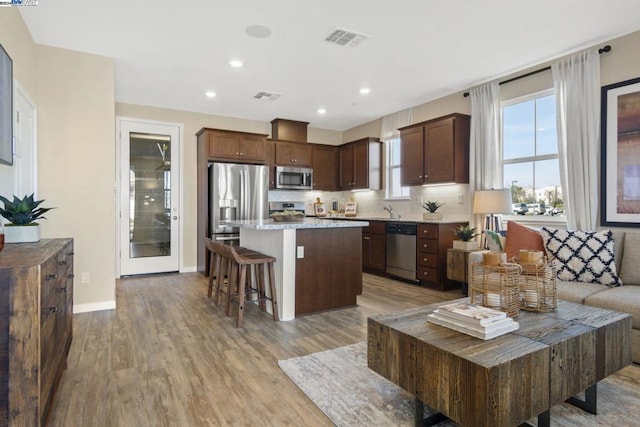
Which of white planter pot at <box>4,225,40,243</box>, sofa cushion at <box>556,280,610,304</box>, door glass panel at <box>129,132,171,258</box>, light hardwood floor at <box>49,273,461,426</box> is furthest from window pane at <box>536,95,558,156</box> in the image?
door glass panel at <box>129,132,171,258</box>

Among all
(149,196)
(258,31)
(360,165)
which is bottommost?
(149,196)

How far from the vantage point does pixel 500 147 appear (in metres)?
4.57

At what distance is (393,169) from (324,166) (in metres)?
1.45

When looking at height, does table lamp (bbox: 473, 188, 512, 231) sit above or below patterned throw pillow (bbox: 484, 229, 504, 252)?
above

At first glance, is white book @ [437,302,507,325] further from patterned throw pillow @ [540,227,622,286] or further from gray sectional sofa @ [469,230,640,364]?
patterned throw pillow @ [540,227,622,286]

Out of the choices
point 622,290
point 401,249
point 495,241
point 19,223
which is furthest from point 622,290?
point 19,223

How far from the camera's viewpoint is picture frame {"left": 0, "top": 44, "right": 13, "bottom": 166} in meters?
2.23

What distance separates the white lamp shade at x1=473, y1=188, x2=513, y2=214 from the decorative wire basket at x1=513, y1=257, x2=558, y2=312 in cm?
215

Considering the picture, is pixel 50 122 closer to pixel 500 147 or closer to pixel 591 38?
pixel 500 147

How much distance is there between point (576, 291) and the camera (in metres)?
2.82

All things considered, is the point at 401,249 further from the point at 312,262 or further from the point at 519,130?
the point at 519,130

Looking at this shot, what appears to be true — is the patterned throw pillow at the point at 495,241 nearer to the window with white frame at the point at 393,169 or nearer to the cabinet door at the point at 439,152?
the cabinet door at the point at 439,152

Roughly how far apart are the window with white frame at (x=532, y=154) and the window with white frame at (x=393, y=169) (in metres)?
2.06

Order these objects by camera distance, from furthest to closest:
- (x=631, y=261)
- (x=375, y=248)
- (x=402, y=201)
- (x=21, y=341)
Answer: (x=402, y=201), (x=375, y=248), (x=631, y=261), (x=21, y=341)
